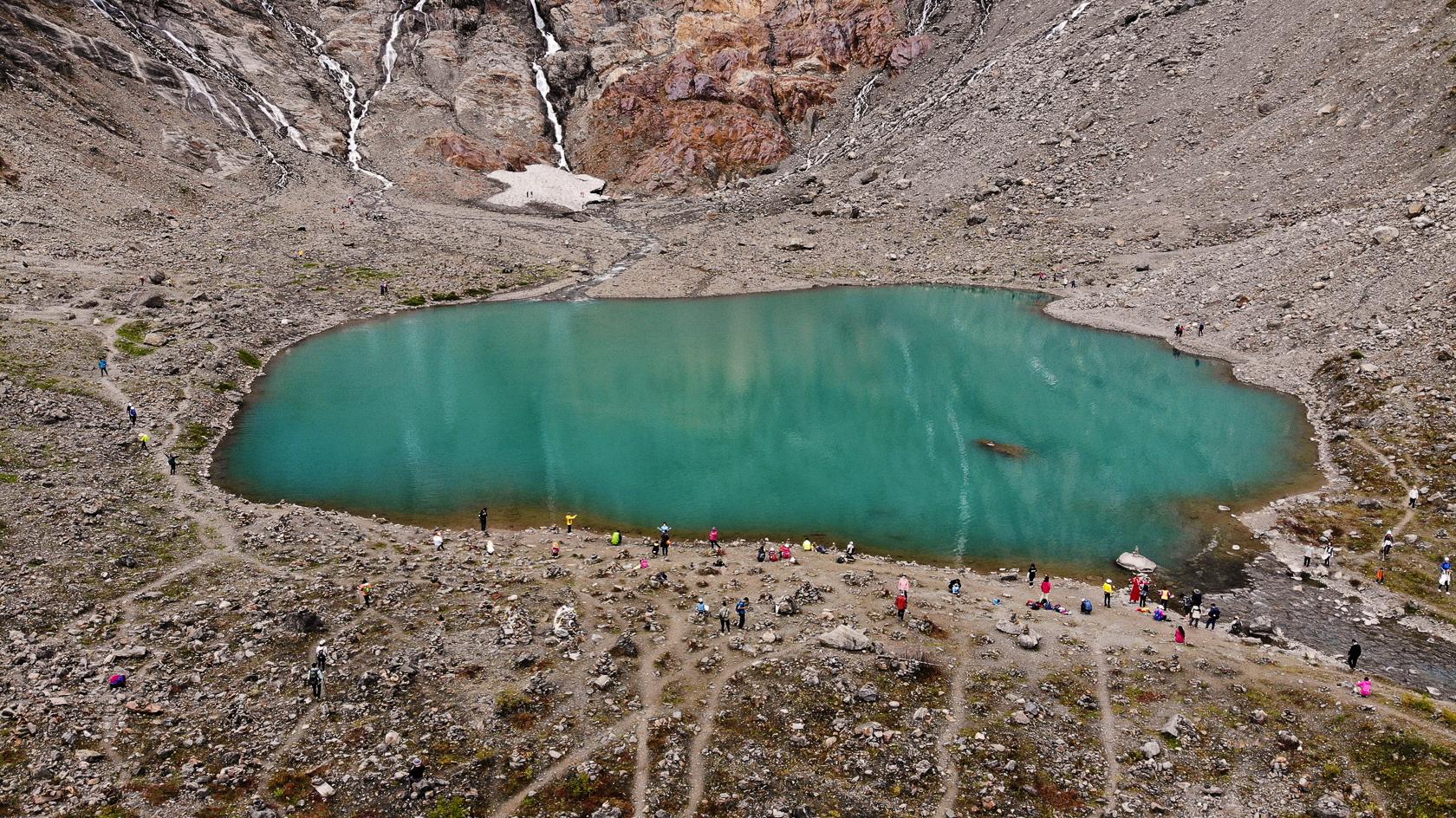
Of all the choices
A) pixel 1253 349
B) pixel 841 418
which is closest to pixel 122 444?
pixel 841 418

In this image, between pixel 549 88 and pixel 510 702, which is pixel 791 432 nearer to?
pixel 510 702

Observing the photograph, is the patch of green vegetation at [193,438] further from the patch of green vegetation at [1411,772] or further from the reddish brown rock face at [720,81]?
the reddish brown rock face at [720,81]

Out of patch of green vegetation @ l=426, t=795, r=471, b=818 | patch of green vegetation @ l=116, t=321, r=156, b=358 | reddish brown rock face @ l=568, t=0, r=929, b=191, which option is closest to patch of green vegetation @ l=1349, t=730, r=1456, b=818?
patch of green vegetation @ l=426, t=795, r=471, b=818

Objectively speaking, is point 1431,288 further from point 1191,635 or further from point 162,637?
point 162,637

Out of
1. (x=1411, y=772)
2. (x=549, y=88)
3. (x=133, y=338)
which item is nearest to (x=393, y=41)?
(x=549, y=88)

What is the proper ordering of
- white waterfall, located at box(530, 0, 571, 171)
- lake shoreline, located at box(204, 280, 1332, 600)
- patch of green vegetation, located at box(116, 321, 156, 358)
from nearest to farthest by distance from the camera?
lake shoreline, located at box(204, 280, 1332, 600)
patch of green vegetation, located at box(116, 321, 156, 358)
white waterfall, located at box(530, 0, 571, 171)

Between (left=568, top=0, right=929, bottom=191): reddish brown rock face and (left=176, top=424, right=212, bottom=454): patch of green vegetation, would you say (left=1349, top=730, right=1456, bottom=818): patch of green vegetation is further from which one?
(left=568, top=0, right=929, bottom=191): reddish brown rock face

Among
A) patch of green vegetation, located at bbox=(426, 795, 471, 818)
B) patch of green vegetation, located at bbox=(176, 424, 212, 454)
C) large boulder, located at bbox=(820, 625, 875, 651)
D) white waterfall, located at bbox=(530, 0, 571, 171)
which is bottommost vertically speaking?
patch of green vegetation, located at bbox=(426, 795, 471, 818)

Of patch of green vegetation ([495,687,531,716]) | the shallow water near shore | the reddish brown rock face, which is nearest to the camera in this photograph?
patch of green vegetation ([495,687,531,716])
